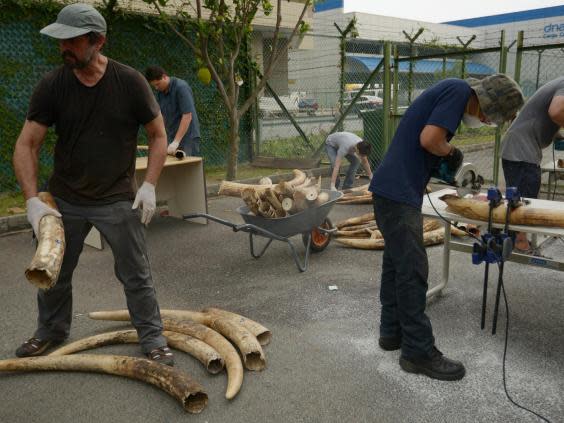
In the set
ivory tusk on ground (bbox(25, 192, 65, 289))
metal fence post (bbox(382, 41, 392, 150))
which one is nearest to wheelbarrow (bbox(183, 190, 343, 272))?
ivory tusk on ground (bbox(25, 192, 65, 289))

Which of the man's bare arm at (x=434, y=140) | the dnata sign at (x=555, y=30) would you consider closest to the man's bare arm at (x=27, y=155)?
the man's bare arm at (x=434, y=140)

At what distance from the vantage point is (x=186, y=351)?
343 centimetres

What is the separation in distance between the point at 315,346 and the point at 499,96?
2029 mm

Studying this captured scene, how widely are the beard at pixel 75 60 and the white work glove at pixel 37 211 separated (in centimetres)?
83

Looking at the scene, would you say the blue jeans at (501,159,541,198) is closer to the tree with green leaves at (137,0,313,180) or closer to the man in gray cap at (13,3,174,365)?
the man in gray cap at (13,3,174,365)

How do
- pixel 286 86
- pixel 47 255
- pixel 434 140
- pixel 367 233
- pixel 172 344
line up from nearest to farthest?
pixel 47 255
pixel 434 140
pixel 172 344
pixel 367 233
pixel 286 86

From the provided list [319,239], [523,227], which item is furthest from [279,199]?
[523,227]

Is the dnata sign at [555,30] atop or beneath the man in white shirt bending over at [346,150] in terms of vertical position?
atop

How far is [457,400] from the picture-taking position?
2.86 metres

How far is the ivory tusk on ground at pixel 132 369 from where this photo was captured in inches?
110

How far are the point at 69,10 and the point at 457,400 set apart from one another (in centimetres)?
319

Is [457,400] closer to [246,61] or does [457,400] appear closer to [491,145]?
[246,61]

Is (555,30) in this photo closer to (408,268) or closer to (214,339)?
(408,268)

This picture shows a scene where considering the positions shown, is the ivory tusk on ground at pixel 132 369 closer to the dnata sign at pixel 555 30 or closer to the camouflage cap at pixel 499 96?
the camouflage cap at pixel 499 96
